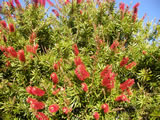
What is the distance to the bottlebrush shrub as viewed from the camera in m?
2.45

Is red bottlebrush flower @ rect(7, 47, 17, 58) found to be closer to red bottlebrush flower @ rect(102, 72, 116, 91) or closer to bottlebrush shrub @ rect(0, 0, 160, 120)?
bottlebrush shrub @ rect(0, 0, 160, 120)

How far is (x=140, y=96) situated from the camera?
3.03 meters

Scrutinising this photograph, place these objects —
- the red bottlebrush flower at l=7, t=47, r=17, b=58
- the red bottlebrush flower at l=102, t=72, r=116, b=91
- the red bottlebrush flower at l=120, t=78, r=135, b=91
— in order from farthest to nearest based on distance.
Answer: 1. the red bottlebrush flower at l=7, t=47, r=17, b=58
2. the red bottlebrush flower at l=120, t=78, r=135, b=91
3. the red bottlebrush flower at l=102, t=72, r=116, b=91

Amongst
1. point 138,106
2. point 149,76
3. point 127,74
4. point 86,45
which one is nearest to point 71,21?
point 86,45

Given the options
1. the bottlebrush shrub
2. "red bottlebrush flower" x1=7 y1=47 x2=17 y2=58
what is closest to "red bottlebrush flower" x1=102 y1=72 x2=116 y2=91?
the bottlebrush shrub

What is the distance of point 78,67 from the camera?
6.98 feet

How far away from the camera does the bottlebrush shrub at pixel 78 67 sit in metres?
2.45

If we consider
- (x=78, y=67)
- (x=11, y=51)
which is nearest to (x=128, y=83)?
(x=78, y=67)

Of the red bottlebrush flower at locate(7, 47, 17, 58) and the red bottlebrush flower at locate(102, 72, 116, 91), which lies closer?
the red bottlebrush flower at locate(102, 72, 116, 91)

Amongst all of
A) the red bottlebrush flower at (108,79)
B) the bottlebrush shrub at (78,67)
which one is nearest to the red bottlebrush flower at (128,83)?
the bottlebrush shrub at (78,67)

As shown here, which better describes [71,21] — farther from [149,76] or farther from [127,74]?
[149,76]

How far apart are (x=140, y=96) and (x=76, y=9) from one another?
313 centimetres

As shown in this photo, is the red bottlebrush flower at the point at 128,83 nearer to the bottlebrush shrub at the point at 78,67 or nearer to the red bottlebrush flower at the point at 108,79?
the bottlebrush shrub at the point at 78,67

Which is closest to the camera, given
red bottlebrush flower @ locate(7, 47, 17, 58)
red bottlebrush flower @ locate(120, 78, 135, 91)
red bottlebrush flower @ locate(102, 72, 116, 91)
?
red bottlebrush flower @ locate(102, 72, 116, 91)
